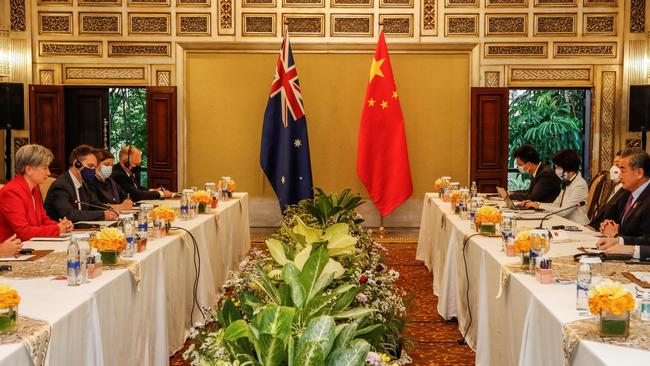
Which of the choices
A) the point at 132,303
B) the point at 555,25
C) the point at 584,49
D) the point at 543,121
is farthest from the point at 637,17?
the point at 132,303

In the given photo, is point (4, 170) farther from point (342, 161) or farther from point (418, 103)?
point (418, 103)

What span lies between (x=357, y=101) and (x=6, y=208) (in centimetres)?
681

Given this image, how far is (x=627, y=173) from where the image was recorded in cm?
500

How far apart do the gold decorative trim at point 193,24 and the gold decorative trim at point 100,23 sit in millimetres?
858

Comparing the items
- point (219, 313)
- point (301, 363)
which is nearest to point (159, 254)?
point (219, 313)

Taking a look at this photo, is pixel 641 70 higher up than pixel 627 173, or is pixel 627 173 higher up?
pixel 641 70

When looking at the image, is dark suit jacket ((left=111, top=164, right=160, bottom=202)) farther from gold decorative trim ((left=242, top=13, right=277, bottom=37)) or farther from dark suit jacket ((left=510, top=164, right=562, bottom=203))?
dark suit jacket ((left=510, top=164, right=562, bottom=203))

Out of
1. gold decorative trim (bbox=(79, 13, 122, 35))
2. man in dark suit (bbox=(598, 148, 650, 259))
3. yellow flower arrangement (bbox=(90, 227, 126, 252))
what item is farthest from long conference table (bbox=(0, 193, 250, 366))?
gold decorative trim (bbox=(79, 13, 122, 35))

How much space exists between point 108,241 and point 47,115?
7184mm

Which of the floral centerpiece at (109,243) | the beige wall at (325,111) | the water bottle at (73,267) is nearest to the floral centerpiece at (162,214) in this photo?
the floral centerpiece at (109,243)

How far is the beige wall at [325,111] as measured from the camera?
11117 mm

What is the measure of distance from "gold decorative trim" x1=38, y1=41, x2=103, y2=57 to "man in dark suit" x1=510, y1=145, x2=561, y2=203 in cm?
631

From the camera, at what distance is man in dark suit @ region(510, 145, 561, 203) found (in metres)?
7.68

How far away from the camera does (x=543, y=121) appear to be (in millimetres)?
11922
